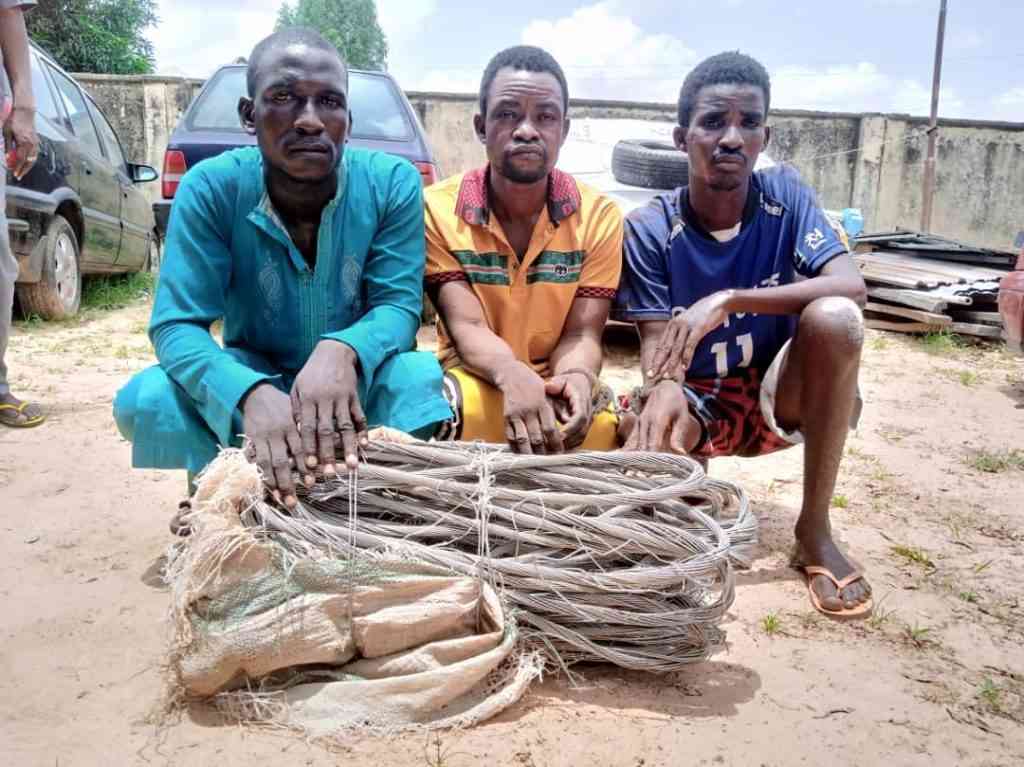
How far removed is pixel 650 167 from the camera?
5137 millimetres

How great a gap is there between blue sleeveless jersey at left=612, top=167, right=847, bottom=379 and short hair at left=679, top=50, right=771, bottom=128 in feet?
0.90

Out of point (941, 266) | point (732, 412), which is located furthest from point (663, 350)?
point (941, 266)

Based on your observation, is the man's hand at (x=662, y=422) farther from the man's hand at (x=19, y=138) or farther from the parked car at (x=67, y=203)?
the parked car at (x=67, y=203)

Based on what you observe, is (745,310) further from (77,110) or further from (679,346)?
(77,110)

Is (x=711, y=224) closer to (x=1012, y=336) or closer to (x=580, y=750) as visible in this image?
(x=580, y=750)

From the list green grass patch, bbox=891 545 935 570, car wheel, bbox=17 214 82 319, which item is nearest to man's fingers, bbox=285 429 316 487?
green grass patch, bbox=891 545 935 570

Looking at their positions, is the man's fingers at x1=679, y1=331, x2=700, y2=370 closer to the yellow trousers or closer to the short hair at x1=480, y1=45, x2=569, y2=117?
the yellow trousers

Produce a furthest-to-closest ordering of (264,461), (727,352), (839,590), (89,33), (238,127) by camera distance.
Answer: (89,33)
(238,127)
(727,352)
(839,590)
(264,461)

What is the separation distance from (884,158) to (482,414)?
12.1 metres

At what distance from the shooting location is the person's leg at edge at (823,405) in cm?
228

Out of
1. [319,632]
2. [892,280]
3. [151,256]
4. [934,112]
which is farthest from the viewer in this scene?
[934,112]

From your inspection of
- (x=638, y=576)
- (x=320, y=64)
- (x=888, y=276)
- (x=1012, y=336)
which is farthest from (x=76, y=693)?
(x=888, y=276)

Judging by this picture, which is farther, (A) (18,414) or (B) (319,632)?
(A) (18,414)

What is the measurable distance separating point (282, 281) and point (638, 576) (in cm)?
121
